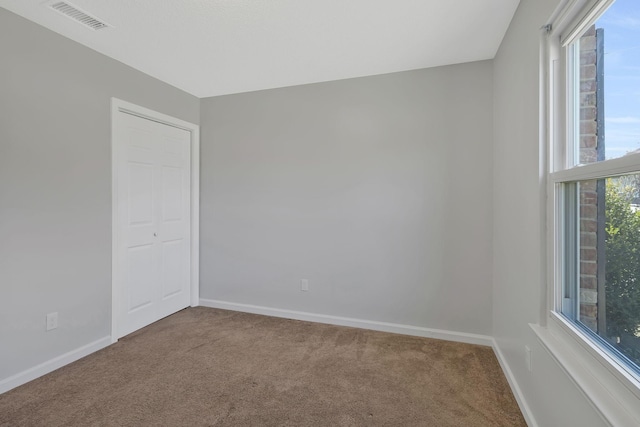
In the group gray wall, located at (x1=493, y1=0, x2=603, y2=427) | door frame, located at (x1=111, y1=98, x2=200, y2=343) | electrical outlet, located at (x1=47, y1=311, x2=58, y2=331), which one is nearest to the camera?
gray wall, located at (x1=493, y1=0, x2=603, y2=427)

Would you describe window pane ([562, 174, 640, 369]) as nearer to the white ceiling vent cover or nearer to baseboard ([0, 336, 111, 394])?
the white ceiling vent cover

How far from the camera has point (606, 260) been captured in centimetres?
114

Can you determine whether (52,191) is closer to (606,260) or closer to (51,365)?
(51,365)

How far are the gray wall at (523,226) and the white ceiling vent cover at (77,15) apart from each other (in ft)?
9.28

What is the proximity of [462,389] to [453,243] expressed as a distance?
3.90 feet

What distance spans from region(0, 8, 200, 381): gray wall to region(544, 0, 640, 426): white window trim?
3.22 m

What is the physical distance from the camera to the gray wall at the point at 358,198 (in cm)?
268

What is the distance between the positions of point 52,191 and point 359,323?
2.86 metres

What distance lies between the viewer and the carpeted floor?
5.78 feet

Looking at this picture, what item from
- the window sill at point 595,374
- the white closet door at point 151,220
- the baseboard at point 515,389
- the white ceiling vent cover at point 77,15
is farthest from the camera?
the white closet door at point 151,220

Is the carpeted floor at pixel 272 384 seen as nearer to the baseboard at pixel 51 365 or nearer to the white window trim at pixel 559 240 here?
the baseboard at pixel 51 365

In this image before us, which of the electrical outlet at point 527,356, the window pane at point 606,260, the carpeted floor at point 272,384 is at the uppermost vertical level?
the window pane at point 606,260

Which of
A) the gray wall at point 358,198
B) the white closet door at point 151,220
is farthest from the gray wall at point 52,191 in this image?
the gray wall at point 358,198

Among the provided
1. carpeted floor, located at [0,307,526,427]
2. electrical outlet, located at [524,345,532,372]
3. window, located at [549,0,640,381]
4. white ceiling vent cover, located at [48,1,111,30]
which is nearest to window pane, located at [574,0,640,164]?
window, located at [549,0,640,381]
